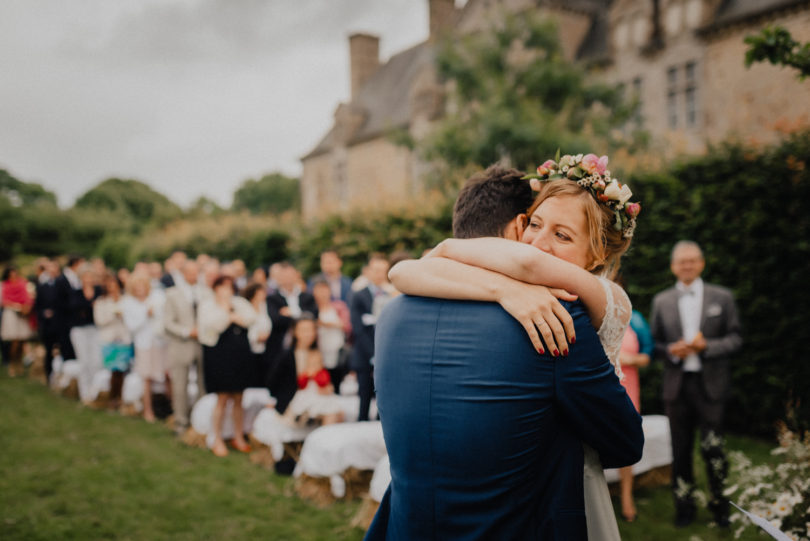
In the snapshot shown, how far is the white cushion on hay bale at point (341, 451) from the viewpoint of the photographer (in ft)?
19.2

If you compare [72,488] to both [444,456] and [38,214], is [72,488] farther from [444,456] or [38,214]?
[38,214]

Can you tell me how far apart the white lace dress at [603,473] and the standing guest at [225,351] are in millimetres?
6284

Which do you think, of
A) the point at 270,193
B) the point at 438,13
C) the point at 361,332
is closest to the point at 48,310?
the point at 361,332

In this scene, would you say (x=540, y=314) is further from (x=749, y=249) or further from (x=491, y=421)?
(x=749, y=249)

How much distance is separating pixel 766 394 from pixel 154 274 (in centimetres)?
1184

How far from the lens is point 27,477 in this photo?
6617mm

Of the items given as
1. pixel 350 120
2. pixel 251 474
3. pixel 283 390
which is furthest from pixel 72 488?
pixel 350 120

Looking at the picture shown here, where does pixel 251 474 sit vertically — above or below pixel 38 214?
below

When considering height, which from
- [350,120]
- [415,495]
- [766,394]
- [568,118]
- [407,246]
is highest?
[350,120]

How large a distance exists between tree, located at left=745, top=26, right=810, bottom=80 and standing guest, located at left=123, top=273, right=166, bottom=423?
8.32 metres

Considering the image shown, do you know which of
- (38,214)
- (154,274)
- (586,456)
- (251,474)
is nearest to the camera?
(586,456)

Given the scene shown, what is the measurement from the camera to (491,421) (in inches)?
67.6

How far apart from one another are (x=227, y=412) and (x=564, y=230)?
721cm

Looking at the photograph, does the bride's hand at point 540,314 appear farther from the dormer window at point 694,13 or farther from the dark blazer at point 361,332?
the dormer window at point 694,13
